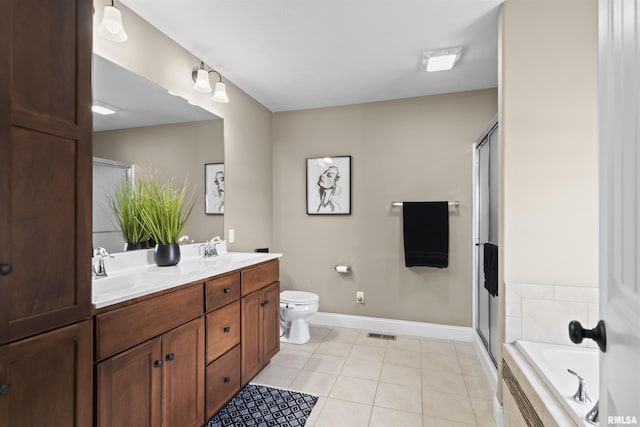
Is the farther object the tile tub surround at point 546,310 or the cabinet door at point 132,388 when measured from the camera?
the tile tub surround at point 546,310

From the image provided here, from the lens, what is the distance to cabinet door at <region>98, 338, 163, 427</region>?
115 cm

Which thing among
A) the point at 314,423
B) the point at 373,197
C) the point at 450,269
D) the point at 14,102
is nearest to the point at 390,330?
the point at 450,269

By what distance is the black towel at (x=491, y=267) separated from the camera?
2.09 metres

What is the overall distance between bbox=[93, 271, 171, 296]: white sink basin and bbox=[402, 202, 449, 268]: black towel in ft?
7.24

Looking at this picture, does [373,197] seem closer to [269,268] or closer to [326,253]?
[326,253]

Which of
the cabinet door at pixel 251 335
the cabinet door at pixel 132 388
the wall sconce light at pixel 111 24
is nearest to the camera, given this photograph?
the cabinet door at pixel 132 388

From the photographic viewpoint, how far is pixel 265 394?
206cm

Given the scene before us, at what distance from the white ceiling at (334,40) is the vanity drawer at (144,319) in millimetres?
1630

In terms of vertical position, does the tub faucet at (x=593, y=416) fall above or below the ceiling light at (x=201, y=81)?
below

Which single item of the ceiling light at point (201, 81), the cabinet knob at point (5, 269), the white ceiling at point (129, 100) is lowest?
the cabinet knob at point (5, 269)

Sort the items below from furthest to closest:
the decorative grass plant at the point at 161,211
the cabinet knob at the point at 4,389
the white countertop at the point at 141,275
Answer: the decorative grass plant at the point at 161,211, the white countertop at the point at 141,275, the cabinet knob at the point at 4,389

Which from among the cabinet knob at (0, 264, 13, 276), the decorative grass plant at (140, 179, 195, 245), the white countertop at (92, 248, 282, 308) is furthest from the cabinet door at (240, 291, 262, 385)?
the cabinet knob at (0, 264, 13, 276)

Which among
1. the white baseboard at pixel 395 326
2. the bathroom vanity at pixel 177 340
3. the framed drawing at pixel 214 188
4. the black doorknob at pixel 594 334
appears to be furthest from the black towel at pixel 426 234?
the black doorknob at pixel 594 334

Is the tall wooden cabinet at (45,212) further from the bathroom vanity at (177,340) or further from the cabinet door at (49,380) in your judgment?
the bathroom vanity at (177,340)
